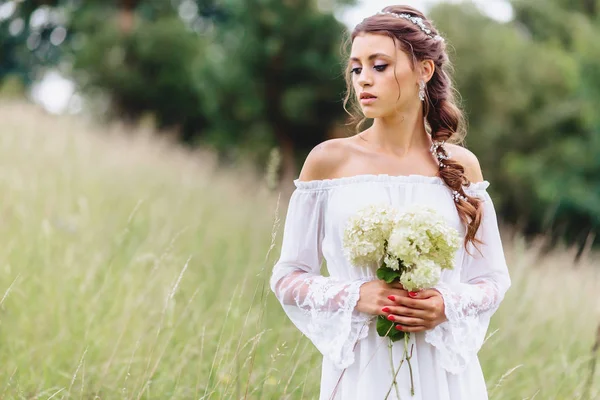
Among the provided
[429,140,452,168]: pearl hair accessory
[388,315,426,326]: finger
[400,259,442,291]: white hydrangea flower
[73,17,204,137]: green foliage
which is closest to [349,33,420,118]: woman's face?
[429,140,452,168]: pearl hair accessory

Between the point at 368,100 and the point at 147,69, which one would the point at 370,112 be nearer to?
the point at 368,100

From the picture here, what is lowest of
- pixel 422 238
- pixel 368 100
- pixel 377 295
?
pixel 377 295

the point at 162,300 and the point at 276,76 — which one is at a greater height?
the point at 276,76

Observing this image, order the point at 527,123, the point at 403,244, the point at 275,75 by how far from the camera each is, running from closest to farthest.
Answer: the point at 403,244
the point at 275,75
the point at 527,123

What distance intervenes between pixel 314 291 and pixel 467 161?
2.55 ft

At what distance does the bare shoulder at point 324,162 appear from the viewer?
2416mm

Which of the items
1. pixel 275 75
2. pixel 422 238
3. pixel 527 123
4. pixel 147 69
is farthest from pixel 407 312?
pixel 147 69

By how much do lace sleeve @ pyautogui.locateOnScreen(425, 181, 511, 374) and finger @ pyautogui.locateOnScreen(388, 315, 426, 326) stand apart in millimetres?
99

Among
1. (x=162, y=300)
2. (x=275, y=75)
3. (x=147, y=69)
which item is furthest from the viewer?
(x=147, y=69)

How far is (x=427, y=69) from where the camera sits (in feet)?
8.18

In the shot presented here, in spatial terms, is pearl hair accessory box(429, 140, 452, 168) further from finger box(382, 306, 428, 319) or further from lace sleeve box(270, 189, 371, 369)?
finger box(382, 306, 428, 319)

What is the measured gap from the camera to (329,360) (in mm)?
2330

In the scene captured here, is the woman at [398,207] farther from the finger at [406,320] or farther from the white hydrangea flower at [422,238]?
the white hydrangea flower at [422,238]

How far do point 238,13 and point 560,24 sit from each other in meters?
10.9
